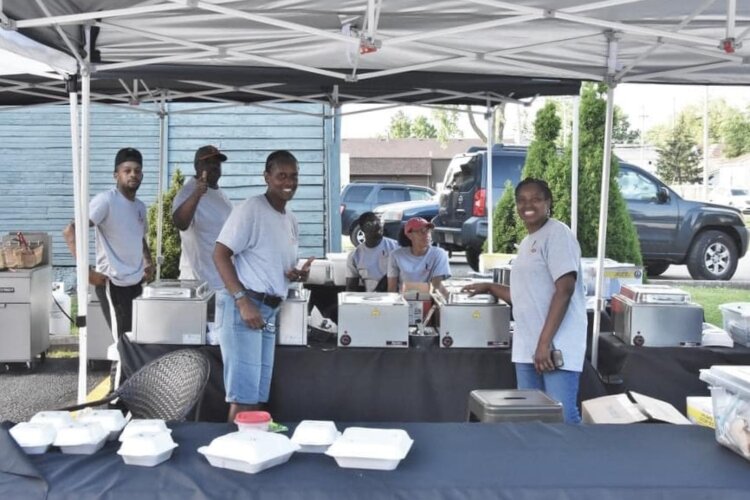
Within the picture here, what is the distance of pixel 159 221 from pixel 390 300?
3078mm

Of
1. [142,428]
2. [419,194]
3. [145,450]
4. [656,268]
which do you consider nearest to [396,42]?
[142,428]

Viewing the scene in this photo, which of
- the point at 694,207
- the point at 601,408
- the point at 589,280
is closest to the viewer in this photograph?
the point at 601,408

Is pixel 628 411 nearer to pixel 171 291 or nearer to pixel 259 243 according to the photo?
pixel 259 243

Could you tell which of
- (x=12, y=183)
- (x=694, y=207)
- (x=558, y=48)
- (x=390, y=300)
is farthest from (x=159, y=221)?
(x=694, y=207)

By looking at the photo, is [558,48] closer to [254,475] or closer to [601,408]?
[601,408]

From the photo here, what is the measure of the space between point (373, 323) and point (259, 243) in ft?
2.55

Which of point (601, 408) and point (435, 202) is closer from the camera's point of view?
point (601, 408)

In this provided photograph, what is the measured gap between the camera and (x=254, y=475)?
6.46 feet

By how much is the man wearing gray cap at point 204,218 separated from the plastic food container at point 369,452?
2.96m

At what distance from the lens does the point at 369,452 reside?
2.00 metres

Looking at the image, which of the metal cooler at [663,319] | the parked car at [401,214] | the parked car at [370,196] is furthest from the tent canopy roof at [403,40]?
the parked car at [370,196]

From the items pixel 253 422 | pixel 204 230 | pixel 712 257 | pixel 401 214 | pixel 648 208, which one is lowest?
pixel 712 257

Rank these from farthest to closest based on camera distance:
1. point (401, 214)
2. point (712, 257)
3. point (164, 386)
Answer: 1. point (401, 214)
2. point (712, 257)
3. point (164, 386)

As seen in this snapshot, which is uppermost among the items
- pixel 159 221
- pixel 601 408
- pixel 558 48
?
pixel 558 48
